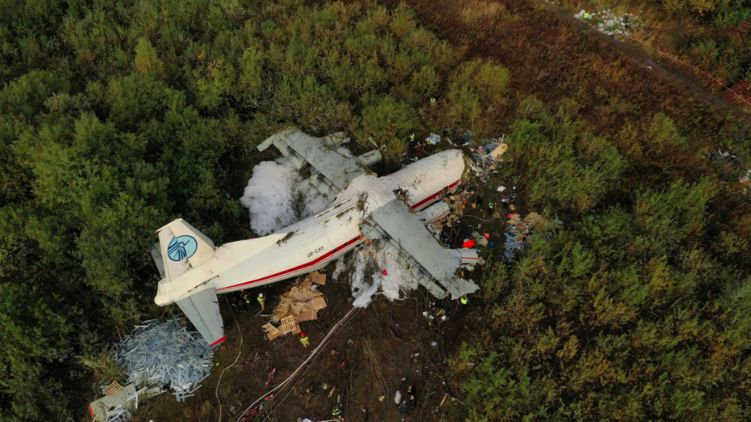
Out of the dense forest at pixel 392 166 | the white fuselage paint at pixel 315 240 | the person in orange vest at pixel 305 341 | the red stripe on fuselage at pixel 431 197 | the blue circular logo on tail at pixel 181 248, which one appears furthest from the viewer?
the red stripe on fuselage at pixel 431 197

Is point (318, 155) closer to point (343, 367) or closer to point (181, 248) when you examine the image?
point (181, 248)

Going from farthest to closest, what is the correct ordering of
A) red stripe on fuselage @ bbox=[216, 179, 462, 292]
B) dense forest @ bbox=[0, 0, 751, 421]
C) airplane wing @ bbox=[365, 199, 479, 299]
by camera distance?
red stripe on fuselage @ bbox=[216, 179, 462, 292], airplane wing @ bbox=[365, 199, 479, 299], dense forest @ bbox=[0, 0, 751, 421]

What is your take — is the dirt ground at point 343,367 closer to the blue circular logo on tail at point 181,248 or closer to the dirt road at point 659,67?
the blue circular logo on tail at point 181,248

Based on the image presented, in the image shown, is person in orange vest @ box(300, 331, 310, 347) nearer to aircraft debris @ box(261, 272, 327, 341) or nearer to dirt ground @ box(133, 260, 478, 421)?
dirt ground @ box(133, 260, 478, 421)

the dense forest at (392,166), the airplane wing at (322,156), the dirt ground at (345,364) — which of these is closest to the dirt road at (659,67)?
the dense forest at (392,166)

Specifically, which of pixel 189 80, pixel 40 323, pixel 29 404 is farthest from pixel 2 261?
pixel 189 80

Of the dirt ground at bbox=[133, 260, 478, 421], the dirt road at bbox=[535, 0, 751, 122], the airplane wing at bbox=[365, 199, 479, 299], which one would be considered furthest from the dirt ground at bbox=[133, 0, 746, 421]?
the dirt road at bbox=[535, 0, 751, 122]

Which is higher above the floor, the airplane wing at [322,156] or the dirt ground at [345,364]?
the airplane wing at [322,156]
